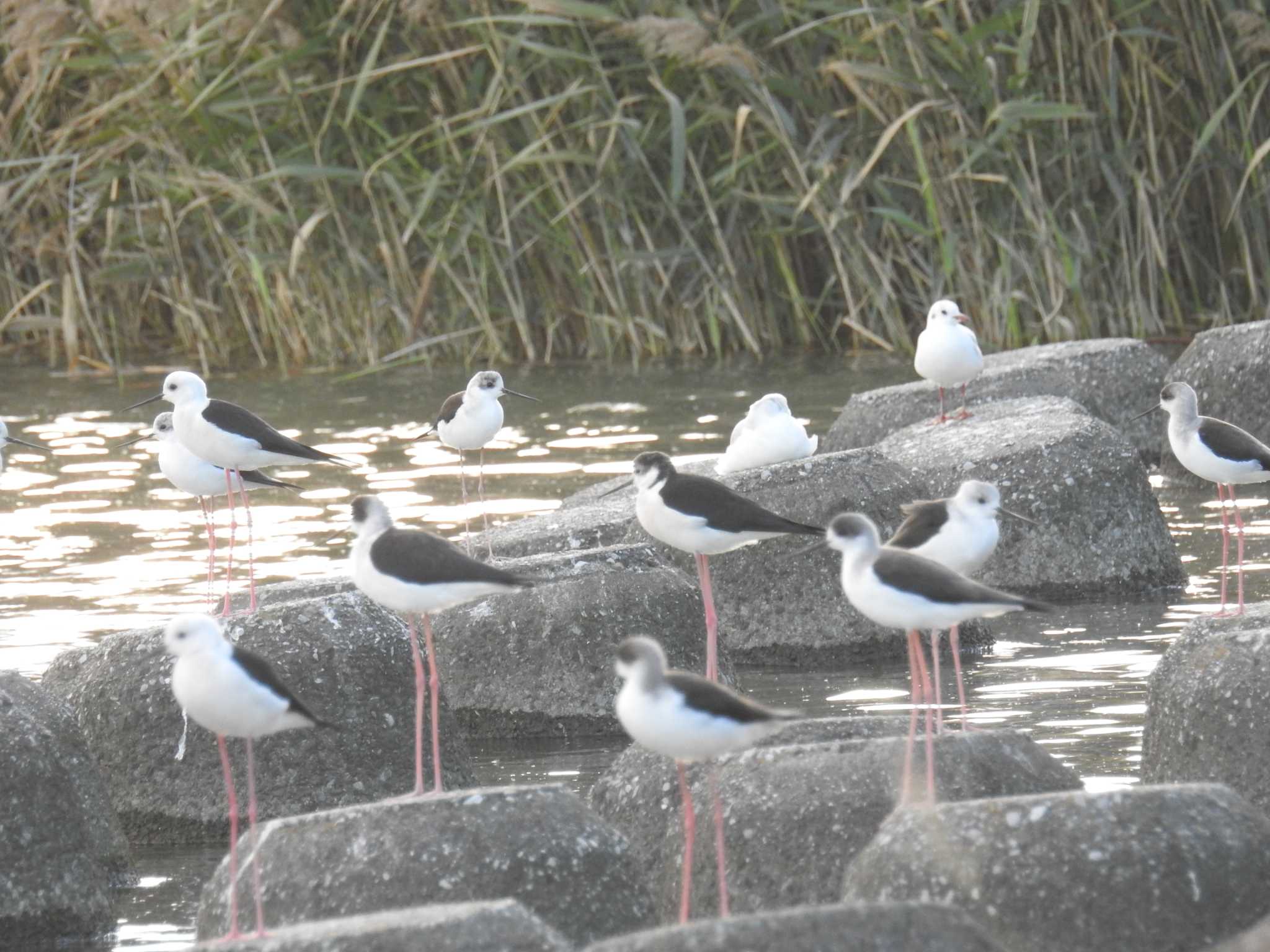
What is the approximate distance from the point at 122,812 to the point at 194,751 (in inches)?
13.4

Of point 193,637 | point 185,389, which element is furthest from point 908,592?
point 185,389

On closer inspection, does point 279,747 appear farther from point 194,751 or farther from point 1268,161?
point 1268,161

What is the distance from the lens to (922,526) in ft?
22.7

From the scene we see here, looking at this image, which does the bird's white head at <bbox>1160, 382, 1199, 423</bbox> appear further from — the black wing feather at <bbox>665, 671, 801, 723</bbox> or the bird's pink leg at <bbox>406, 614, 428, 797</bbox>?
the black wing feather at <bbox>665, 671, 801, 723</bbox>

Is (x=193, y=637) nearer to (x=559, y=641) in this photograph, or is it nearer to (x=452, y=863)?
(x=452, y=863)

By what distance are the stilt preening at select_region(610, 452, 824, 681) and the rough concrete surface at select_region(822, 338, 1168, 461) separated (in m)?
5.38

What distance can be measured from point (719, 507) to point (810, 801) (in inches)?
64.3

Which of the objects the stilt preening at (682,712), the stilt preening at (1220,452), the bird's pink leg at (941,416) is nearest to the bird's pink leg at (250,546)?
the stilt preening at (682,712)

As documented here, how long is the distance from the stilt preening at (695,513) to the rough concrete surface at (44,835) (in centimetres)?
204

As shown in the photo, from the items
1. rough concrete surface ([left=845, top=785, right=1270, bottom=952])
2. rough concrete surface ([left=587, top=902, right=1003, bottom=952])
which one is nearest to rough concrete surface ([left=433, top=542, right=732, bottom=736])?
rough concrete surface ([left=845, top=785, right=1270, bottom=952])

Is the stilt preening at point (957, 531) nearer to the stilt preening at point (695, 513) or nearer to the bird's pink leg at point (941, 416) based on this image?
the stilt preening at point (695, 513)

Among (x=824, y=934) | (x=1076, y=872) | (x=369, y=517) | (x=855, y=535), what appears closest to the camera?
(x=824, y=934)

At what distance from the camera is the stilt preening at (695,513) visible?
7188 millimetres

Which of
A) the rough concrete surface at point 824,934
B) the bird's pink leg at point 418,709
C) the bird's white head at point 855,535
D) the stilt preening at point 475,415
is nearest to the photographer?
the rough concrete surface at point 824,934
